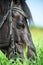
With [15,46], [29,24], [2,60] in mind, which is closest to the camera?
[2,60]

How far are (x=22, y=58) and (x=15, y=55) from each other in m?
0.09

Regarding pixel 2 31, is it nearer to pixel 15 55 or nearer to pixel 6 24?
pixel 6 24

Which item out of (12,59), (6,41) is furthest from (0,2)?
(12,59)

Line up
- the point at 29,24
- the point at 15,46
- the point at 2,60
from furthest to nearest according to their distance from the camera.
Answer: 1. the point at 29,24
2. the point at 15,46
3. the point at 2,60

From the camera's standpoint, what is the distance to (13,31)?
536cm

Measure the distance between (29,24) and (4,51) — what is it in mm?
573

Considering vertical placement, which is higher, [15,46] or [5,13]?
[5,13]

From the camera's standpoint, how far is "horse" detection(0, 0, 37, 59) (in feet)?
17.4

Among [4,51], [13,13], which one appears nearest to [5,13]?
[13,13]

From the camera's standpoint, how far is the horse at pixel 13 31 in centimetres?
529

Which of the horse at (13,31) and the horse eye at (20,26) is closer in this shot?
the horse at (13,31)

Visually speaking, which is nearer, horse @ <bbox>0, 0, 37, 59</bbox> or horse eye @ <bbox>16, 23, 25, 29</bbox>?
horse @ <bbox>0, 0, 37, 59</bbox>

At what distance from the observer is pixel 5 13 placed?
5332mm

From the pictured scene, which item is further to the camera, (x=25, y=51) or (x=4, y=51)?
(x=4, y=51)
